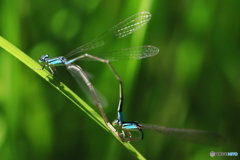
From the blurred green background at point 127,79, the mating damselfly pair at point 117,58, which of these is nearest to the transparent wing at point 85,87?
the mating damselfly pair at point 117,58

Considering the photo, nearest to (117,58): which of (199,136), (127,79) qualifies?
(127,79)

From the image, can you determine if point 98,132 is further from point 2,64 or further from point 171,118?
point 2,64

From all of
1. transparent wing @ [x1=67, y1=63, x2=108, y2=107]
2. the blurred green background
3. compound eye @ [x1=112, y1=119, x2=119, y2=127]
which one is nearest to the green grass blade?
compound eye @ [x1=112, y1=119, x2=119, y2=127]

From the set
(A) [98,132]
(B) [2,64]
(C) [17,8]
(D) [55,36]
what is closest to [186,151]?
(A) [98,132]

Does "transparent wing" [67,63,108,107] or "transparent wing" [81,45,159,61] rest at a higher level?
"transparent wing" [81,45,159,61]

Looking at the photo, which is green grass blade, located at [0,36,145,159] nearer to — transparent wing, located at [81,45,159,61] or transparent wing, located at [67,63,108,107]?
transparent wing, located at [67,63,108,107]
